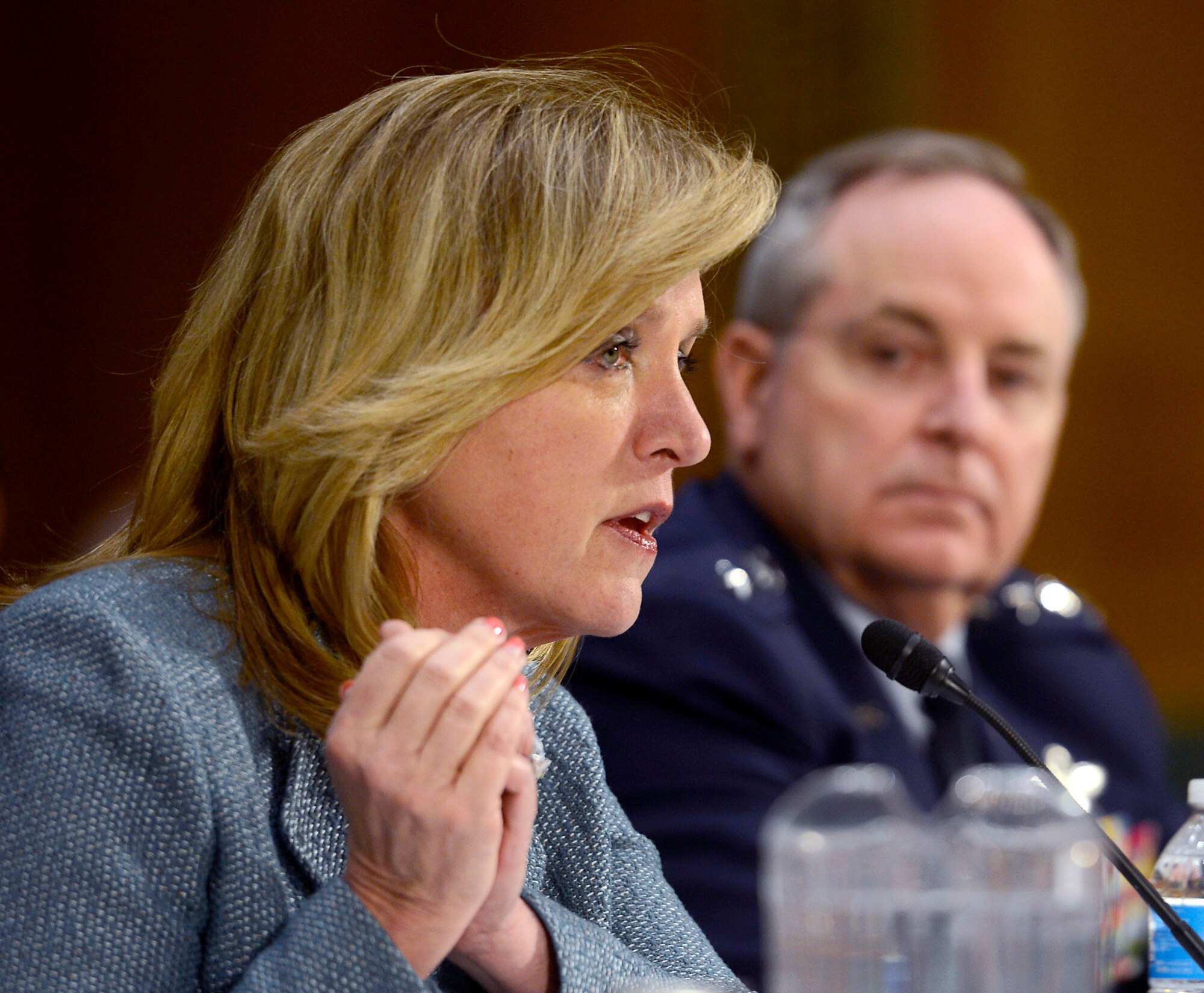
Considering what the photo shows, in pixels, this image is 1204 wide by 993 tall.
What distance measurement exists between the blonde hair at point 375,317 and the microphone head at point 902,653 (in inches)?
12.4

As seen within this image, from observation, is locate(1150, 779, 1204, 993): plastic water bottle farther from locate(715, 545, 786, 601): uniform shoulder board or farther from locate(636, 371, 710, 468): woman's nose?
locate(715, 545, 786, 601): uniform shoulder board

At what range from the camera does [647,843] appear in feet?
4.81

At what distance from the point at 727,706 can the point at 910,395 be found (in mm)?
708

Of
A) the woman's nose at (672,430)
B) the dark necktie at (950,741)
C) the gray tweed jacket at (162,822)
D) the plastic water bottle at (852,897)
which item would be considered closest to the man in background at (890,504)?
the dark necktie at (950,741)

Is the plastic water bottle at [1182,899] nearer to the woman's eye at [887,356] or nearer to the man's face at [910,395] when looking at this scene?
the man's face at [910,395]

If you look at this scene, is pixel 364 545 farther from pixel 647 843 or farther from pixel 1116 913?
pixel 1116 913

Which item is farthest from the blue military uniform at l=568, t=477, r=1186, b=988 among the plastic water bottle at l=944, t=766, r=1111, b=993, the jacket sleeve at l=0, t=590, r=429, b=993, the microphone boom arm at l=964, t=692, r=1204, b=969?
the jacket sleeve at l=0, t=590, r=429, b=993

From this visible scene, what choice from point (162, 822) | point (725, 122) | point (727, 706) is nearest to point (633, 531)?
point (162, 822)

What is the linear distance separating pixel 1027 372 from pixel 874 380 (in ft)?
0.96

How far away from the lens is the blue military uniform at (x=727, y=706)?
81.2 inches

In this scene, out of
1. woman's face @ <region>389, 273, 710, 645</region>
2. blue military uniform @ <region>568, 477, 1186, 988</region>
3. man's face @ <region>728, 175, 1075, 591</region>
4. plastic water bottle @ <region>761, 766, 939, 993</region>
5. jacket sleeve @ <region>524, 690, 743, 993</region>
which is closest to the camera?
plastic water bottle @ <region>761, 766, 939, 993</region>

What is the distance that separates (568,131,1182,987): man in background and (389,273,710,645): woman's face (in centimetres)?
91

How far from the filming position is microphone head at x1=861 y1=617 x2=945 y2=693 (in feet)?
3.77

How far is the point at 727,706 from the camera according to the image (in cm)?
216
